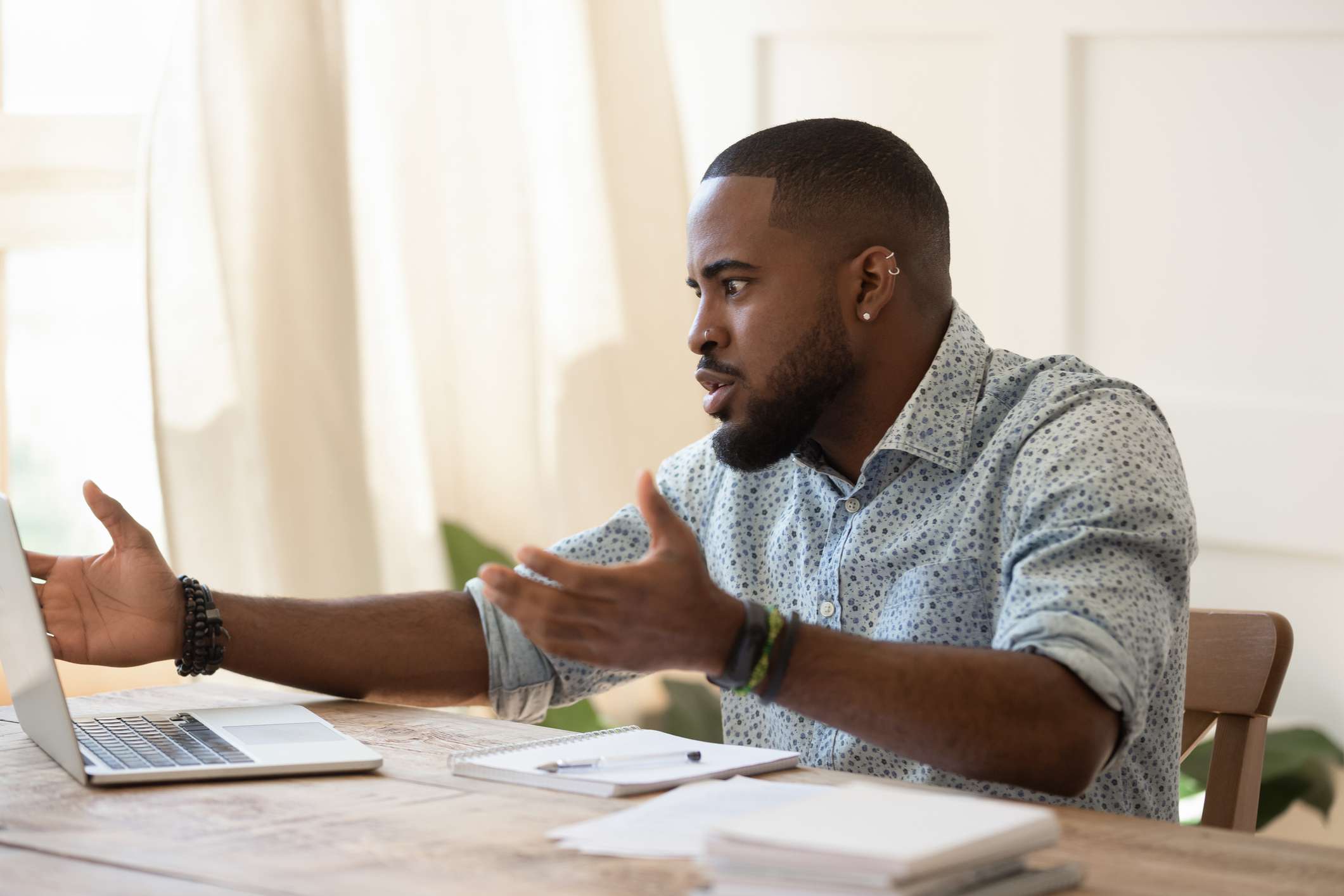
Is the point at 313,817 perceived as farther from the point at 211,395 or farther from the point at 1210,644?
the point at 211,395

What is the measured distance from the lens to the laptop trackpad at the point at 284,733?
1.29 metres

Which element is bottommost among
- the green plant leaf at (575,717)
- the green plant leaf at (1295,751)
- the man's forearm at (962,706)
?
the green plant leaf at (1295,751)

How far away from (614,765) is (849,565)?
0.37 m

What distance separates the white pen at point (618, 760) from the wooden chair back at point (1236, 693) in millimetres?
518

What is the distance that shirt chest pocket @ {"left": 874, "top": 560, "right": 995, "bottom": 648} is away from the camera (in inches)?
53.6

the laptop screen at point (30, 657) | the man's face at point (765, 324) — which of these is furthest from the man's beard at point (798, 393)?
the laptop screen at point (30, 657)

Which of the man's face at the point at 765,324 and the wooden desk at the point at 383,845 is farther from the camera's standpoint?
the man's face at the point at 765,324

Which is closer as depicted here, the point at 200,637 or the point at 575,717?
the point at 200,637

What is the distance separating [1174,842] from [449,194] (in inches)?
68.5

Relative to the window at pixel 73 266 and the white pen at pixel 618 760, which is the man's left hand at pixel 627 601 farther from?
the window at pixel 73 266

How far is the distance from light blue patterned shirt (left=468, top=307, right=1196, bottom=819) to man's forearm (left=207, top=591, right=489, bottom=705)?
0.03 m

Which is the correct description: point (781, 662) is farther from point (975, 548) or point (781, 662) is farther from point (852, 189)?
point (852, 189)

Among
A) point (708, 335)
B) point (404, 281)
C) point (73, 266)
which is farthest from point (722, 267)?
point (73, 266)

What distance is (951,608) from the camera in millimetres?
1367
